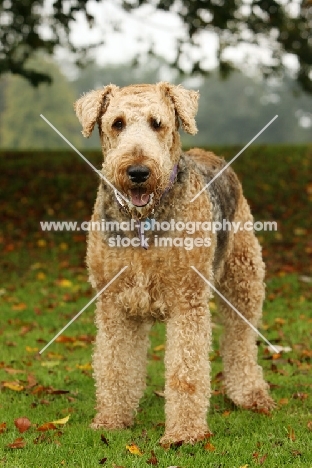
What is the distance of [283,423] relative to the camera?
13.5 ft

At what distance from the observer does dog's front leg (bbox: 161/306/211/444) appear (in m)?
3.82

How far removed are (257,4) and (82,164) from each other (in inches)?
246

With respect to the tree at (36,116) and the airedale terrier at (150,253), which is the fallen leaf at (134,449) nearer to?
the airedale terrier at (150,253)

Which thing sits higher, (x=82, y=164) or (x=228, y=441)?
(x=82, y=164)

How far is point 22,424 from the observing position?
159 inches

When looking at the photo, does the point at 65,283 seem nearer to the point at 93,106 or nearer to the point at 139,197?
the point at 93,106

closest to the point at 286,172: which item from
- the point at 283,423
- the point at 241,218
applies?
the point at 241,218

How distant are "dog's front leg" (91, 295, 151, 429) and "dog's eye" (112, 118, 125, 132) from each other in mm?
1051

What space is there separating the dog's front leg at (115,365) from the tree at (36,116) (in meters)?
38.0

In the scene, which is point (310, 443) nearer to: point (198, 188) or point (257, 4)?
point (198, 188)

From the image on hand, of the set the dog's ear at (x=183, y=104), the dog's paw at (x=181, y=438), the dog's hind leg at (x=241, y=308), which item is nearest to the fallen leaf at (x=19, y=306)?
the dog's hind leg at (x=241, y=308)

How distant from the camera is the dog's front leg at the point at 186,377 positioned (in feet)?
12.5

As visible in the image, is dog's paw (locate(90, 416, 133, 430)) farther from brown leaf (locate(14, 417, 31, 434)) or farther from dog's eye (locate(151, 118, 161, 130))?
dog's eye (locate(151, 118, 161, 130))

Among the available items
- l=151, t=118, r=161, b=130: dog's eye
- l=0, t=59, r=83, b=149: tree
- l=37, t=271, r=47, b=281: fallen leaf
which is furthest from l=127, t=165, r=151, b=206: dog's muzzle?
l=0, t=59, r=83, b=149: tree
